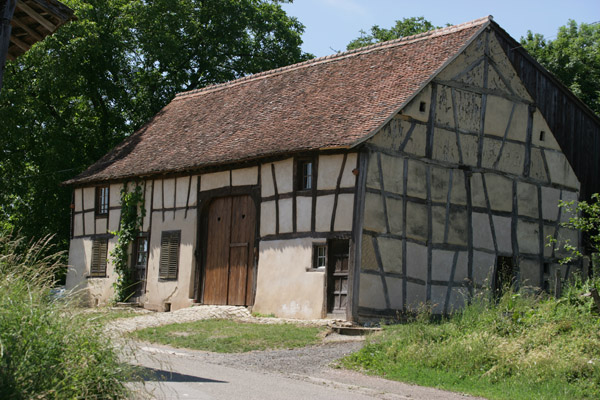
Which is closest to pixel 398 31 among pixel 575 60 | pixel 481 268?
pixel 575 60

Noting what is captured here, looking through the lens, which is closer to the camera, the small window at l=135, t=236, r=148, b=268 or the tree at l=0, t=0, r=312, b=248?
the small window at l=135, t=236, r=148, b=268

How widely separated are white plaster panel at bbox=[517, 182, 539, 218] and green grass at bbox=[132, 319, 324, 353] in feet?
23.9

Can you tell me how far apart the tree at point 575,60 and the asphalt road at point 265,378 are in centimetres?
2074

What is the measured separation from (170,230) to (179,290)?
1.78 meters

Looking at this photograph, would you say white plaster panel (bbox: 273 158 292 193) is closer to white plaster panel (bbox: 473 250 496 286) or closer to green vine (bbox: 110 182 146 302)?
white plaster panel (bbox: 473 250 496 286)

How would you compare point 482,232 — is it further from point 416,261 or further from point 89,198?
point 89,198

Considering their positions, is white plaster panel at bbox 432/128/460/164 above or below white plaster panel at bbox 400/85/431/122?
below

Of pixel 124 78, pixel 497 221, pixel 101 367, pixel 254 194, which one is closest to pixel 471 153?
pixel 497 221

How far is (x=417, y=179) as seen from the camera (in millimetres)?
18953

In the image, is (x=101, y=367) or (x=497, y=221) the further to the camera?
(x=497, y=221)

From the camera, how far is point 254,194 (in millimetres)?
20250

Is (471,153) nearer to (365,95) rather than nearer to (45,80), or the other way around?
(365,95)

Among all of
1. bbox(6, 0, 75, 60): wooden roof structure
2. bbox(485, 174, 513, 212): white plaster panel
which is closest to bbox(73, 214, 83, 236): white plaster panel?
bbox(485, 174, 513, 212): white plaster panel

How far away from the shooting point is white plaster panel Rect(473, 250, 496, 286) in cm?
1980
